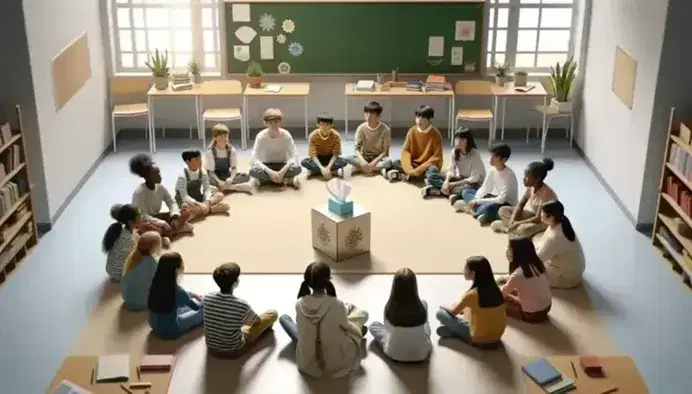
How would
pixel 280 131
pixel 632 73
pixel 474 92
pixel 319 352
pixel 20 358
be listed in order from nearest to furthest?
pixel 319 352
pixel 20 358
pixel 632 73
pixel 280 131
pixel 474 92

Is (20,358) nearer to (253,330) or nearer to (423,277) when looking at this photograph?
(253,330)

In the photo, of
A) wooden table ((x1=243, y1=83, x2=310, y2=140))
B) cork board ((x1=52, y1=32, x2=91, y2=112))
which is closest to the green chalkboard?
wooden table ((x1=243, y1=83, x2=310, y2=140))

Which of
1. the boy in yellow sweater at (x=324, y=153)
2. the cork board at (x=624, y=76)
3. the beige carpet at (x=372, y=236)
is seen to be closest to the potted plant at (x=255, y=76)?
the boy in yellow sweater at (x=324, y=153)

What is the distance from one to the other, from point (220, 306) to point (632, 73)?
4918 millimetres

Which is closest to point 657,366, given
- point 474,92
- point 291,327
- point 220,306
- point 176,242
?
point 291,327

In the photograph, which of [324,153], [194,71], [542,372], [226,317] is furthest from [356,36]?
[542,372]

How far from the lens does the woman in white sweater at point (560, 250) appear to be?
23.2 ft

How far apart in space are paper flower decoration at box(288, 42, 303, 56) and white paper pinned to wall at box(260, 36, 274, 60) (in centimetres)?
22

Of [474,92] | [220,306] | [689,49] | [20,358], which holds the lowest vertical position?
[20,358]

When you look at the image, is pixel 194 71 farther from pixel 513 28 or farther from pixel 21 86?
pixel 513 28

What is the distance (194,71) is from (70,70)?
1.96 m

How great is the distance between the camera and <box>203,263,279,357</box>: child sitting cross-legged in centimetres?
615

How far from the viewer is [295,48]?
1101cm

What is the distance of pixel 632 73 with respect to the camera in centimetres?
876
